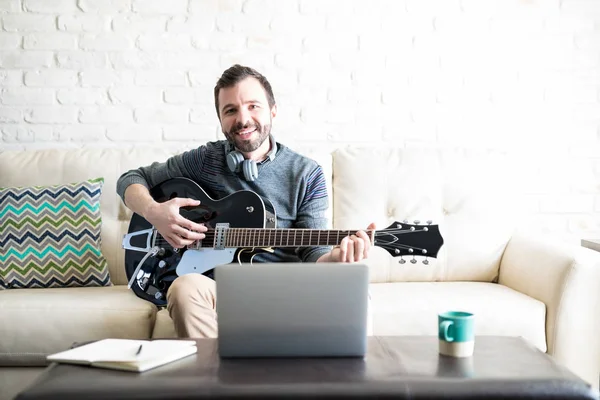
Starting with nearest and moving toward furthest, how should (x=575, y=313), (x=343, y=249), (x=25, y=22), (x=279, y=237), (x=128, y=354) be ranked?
(x=128, y=354) < (x=343, y=249) < (x=279, y=237) < (x=575, y=313) < (x=25, y=22)

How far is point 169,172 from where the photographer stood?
2277 millimetres

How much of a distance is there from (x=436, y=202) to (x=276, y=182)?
0.65 metres

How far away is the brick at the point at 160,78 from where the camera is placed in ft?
9.35

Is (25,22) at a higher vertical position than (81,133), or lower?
higher

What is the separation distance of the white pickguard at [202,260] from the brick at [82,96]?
3.43 feet

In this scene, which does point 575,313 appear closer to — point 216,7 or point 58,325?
point 58,325

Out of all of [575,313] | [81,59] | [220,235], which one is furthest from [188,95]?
[575,313]

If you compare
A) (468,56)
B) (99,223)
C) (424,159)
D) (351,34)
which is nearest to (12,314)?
(99,223)

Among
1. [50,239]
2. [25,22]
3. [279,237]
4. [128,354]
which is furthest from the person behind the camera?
[25,22]

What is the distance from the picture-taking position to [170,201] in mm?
2070

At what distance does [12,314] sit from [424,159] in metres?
1.46

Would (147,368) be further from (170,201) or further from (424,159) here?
(424,159)

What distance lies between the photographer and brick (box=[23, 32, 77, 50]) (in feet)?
9.27

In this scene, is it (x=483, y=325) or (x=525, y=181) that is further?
(x=525, y=181)
